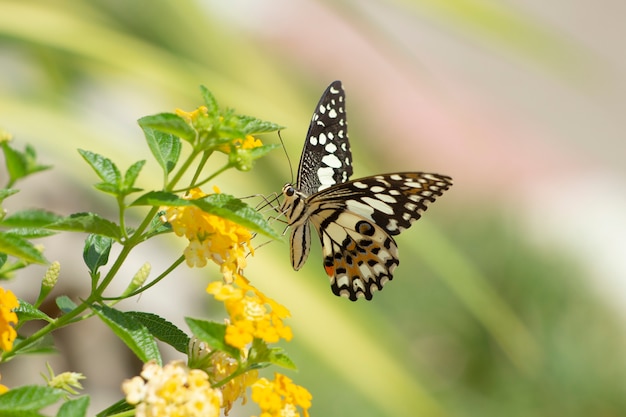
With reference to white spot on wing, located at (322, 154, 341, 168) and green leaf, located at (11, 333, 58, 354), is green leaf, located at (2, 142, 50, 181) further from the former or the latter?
white spot on wing, located at (322, 154, 341, 168)

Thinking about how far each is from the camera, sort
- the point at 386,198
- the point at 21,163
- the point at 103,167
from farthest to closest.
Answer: the point at 386,198, the point at 103,167, the point at 21,163

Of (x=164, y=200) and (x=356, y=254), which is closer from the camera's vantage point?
(x=164, y=200)

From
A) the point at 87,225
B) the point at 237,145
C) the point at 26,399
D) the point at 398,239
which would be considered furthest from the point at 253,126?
the point at 398,239

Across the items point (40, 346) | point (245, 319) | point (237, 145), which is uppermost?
point (237, 145)

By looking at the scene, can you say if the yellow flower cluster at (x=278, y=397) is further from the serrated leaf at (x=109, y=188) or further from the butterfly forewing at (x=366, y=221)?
the butterfly forewing at (x=366, y=221)

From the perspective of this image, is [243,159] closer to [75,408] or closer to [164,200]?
[164,200]

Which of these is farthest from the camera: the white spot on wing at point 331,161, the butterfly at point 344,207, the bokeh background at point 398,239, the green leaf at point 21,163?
the bokeh background at point 398,239

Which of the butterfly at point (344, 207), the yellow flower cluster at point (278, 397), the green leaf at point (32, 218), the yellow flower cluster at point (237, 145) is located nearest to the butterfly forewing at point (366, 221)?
the butterfly at point (344, 207)
